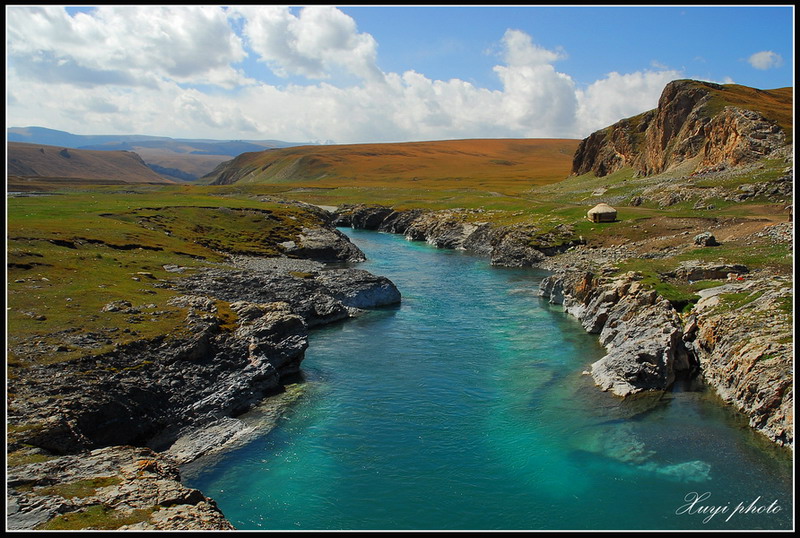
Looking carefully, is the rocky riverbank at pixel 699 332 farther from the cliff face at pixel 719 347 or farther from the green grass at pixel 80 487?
the green grass at pixel 80 487

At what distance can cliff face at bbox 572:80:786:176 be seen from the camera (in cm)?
7919

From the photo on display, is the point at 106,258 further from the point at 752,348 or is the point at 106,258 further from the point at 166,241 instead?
the point at 752,348

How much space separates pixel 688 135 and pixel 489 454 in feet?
296

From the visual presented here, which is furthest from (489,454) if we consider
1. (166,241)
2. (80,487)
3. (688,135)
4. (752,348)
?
(688,135)

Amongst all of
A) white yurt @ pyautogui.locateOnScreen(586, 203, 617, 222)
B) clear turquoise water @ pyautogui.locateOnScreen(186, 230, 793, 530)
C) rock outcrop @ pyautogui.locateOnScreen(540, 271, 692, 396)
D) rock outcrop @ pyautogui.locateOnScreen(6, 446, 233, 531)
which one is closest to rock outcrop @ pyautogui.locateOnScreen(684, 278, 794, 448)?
clear turquoise water @ pyautogui.locateOnScreen(186, 230, 793, 530)

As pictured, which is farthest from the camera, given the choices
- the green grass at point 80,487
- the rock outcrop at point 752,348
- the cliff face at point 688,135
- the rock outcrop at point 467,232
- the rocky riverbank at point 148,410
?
the cliff face at point 688,135

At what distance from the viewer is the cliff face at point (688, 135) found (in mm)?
79188

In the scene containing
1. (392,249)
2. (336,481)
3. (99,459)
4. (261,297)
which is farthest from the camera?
(392,249)

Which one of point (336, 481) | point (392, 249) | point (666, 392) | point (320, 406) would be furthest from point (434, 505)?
point (392, 249)

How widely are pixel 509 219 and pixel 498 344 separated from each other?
171 ft

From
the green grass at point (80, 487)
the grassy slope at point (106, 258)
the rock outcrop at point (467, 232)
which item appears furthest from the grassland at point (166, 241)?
the green grass at point (80, 487)

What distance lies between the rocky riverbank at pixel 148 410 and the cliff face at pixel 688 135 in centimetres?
7079

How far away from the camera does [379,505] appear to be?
2006 centimetres

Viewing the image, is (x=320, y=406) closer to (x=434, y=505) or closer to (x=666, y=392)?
(x=434, y=505)
